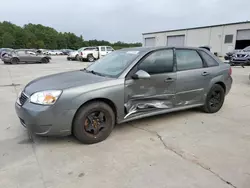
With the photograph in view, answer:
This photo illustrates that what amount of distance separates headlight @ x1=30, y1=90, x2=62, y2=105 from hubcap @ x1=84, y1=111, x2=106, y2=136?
22.4 inches

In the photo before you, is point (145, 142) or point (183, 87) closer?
point (145, 142)

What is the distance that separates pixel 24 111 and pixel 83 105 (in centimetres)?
84

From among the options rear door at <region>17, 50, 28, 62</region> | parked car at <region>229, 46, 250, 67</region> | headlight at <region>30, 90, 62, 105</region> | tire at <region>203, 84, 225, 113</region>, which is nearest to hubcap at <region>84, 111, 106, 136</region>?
headlight at <region>30, 90, 62, 105</region>

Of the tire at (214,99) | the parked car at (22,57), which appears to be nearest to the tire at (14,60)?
the parked car at (22,57)

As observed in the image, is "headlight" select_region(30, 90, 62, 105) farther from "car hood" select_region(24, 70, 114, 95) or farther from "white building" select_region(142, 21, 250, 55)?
"white building" select_region(142, 21, 250, 55)

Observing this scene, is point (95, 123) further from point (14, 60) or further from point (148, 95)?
point (14, 60)

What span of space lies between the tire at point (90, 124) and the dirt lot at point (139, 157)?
0.13 metres

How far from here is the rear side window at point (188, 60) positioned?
4387mm

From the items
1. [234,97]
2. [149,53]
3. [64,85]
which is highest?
[149,53]

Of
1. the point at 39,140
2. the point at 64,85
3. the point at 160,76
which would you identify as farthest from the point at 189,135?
the point at 39,140

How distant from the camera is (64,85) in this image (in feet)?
11.0

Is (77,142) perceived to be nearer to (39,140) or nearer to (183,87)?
(39,140)

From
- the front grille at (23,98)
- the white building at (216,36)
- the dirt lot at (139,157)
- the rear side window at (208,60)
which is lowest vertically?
the dirt lot at (139,157)

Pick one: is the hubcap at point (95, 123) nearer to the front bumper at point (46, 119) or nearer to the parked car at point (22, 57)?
the front bumper at point (46, 119)
